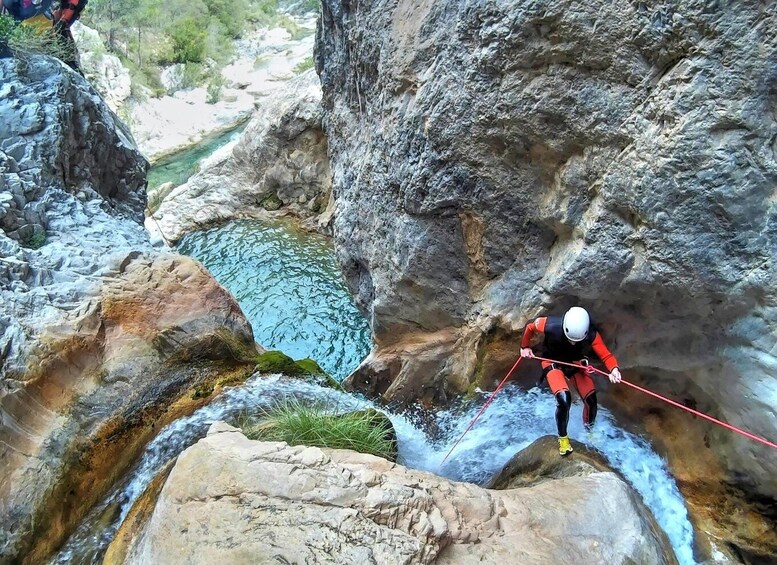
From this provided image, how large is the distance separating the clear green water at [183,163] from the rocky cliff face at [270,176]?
2.57 meters

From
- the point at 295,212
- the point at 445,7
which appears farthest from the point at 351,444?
the point at 295,212

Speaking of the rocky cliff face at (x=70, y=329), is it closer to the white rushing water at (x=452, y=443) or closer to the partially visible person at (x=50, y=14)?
the white rushing water at (x=452, y=443)

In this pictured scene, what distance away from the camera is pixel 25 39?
7957mm

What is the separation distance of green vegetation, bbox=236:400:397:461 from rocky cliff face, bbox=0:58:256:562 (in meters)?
1.08

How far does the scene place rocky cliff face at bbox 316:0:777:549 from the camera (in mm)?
4262

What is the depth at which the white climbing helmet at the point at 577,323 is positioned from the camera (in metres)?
5.02

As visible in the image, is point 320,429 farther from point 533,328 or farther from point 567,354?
point 567,354

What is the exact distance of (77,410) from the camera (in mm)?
5344

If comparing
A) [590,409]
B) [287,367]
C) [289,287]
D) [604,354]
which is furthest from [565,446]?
[289,287]

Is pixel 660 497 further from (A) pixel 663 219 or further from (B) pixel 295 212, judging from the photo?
(B) pixel 295 212

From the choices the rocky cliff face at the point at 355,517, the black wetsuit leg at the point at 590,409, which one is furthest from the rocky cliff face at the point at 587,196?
the rocky cliff face at the point at 355,517

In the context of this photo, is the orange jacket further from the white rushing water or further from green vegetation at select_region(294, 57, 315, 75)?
green vegetation at select_region(294, 57, 315, 75)

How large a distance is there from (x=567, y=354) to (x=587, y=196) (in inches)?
61.1

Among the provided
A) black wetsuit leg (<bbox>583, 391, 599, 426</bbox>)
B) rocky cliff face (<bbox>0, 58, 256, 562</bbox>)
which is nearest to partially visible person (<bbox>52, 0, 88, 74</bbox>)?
rocky cliff face (<bbox>0, 58, 256, 562</bbox>)
